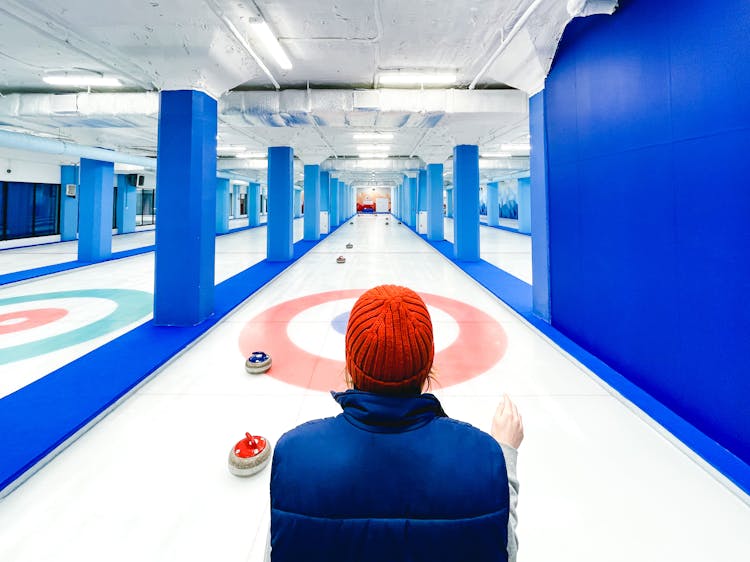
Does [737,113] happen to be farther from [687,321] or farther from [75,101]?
[75,101]

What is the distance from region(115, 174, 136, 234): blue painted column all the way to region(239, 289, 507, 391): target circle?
50.6 ft

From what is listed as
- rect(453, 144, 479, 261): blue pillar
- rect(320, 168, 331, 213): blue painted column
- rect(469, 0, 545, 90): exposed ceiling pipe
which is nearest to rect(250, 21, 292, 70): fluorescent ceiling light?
rect(469, 0, 545, 90): exposed ceiling pipe

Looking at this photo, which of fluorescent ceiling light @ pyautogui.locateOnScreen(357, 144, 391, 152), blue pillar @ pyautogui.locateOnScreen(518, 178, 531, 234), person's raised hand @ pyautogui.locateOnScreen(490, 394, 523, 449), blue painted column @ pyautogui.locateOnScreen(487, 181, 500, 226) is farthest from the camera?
blue painted column @ pyautogui.locateOnScreen(487, 181, 500, 226)

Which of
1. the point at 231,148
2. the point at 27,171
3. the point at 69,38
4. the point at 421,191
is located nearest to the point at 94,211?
the point at 231,148

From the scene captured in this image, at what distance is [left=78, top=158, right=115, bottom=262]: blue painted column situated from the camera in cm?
995

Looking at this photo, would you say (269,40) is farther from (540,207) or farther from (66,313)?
(66,313)

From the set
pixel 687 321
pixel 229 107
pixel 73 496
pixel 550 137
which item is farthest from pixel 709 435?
pixel 229 107

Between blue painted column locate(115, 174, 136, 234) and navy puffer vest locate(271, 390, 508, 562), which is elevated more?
blue painted column locate(115, 174, 136, 234)

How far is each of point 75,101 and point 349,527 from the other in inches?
354

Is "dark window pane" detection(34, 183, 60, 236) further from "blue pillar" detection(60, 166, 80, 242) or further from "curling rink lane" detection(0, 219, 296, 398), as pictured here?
"curling rink lane" detection(0, 219, 296, 398)

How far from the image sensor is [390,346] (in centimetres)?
79

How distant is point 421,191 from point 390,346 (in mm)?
20843

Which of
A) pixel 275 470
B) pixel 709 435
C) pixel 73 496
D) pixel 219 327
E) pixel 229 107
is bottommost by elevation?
pixel 73 496

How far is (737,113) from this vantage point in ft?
7.60
